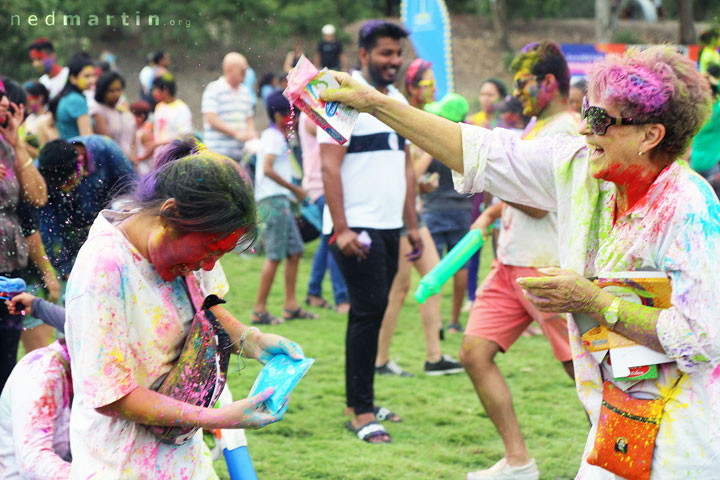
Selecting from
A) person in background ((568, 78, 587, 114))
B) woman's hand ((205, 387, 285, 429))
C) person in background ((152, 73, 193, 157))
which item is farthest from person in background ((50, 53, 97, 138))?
woman's hand ((205, 387, 285, 429))

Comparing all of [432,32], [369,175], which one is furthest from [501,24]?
[369,175]

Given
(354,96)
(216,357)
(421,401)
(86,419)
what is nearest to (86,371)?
(86,419)

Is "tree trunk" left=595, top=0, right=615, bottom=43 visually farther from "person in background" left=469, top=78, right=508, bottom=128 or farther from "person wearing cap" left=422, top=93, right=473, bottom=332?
"person wearing cap" left=422, top=93, right=473, bottom=332

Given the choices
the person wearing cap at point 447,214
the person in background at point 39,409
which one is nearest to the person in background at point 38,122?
the person in background at point 39,409

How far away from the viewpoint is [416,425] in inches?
185

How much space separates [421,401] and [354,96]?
122 inches

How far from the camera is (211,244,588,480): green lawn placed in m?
4.07

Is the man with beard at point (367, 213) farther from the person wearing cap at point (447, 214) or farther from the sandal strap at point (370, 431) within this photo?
the person wearing cap at point (447, 214)

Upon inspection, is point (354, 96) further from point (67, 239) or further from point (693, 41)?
point (693, 41)

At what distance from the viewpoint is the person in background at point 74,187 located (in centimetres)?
267

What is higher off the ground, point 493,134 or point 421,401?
point 493,134

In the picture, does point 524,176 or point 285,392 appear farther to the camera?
point 524,176

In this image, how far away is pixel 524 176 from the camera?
256cm

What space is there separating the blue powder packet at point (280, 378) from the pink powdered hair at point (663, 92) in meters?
1.15
